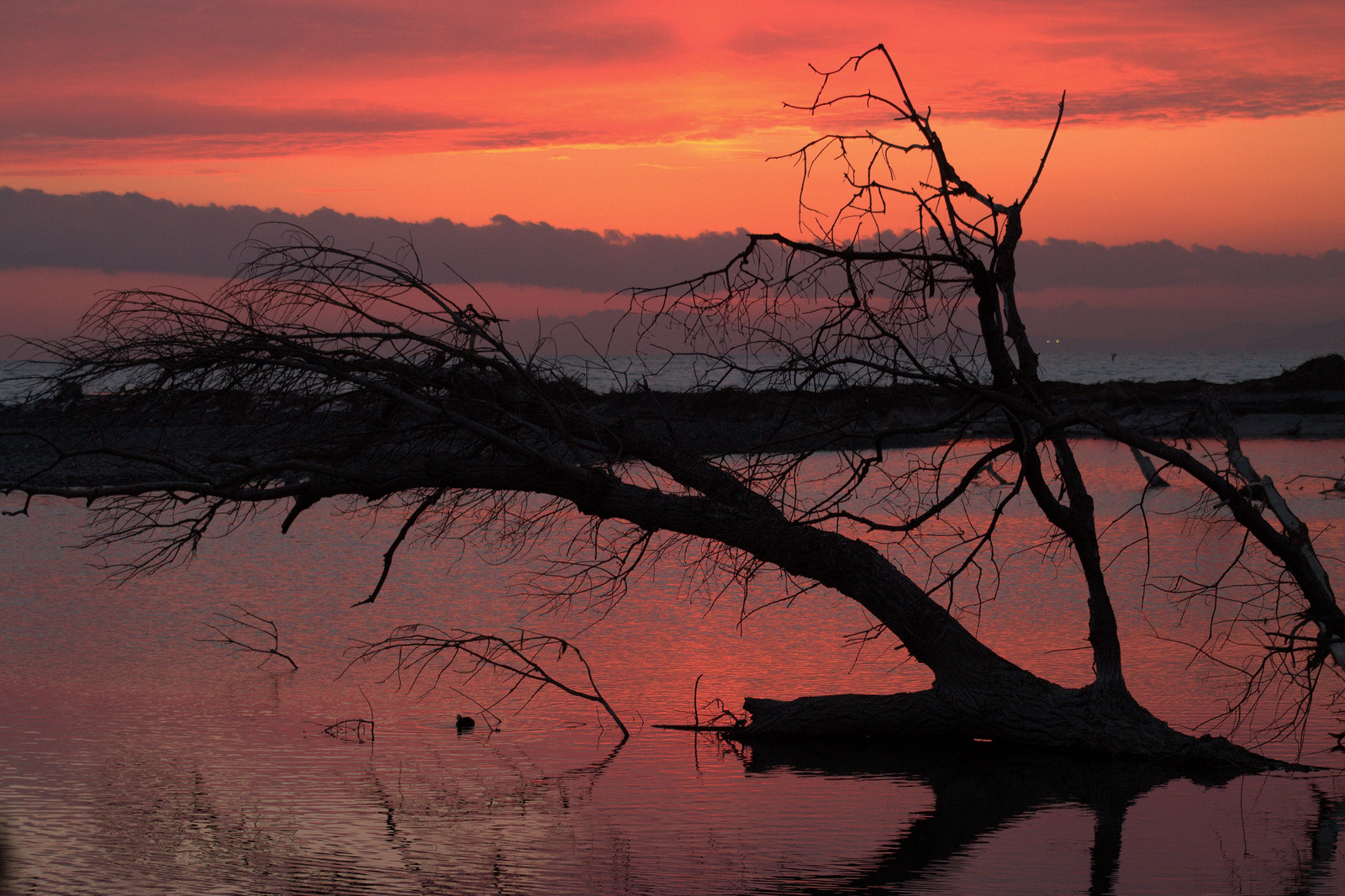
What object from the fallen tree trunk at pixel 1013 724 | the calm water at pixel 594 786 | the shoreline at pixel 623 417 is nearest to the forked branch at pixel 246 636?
the calm water at pixel 594 786

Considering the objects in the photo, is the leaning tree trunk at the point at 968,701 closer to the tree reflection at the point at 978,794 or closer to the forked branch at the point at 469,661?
the tree reflection at the point at 978,794

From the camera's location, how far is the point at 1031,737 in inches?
371

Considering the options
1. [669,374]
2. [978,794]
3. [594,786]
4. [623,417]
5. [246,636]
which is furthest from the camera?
[669,374]

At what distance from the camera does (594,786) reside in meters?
8.80

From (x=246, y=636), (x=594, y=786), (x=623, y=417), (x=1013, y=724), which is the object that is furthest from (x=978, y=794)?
(x=246, y=636)

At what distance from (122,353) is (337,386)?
4.30ft

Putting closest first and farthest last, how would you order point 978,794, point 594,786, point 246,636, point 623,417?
point 978,794 → point 594,786 → point 623,417 → point 246,636

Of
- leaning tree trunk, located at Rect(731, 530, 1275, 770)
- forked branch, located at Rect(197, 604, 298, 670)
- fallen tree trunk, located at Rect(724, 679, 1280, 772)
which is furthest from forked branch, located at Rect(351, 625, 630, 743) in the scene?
leaning tree trunk, located at Rect(731, 530, 1275, 770)

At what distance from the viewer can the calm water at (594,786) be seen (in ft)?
23.5

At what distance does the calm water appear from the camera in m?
7.16

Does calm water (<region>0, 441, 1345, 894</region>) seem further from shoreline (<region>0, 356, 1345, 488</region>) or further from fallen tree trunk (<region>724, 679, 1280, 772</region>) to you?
shoreline (<region>0, 356, 1345, 488</region>)

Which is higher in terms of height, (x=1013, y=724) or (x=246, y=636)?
(x=246, y=636)

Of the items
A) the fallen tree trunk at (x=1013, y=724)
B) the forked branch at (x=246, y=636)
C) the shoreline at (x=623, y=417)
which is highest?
the shoreline at (x=623, y=417)

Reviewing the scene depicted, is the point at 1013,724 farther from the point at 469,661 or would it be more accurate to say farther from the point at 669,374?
the point at 669,374
